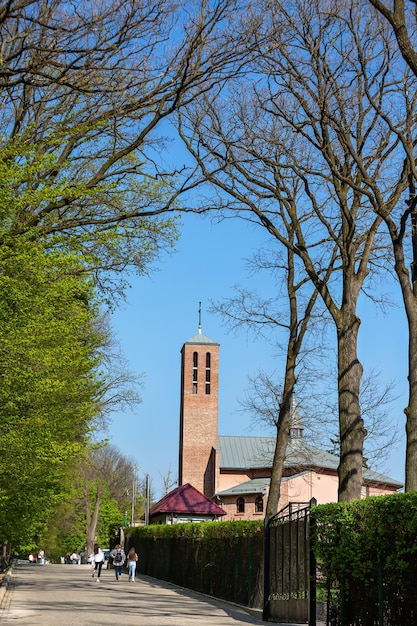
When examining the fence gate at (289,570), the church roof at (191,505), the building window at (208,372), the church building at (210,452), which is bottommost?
the fence gate at (289,570)

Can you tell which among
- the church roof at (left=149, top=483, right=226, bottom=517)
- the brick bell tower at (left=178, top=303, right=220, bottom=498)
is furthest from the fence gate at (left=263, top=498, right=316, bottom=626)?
the brick bell tower at (left=178, top=303, right=220, bottom=498)

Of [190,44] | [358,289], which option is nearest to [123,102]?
[190,44]

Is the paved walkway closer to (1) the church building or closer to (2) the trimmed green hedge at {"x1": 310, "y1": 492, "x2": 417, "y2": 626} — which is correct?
(2) the trimmed green hedge at {"x1": 310, "y1": 492, "x2": 417, "y2": 626}

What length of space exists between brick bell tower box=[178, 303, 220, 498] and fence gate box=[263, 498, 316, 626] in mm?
64247

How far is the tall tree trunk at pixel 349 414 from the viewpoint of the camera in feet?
57.9

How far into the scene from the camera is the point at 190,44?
15.7 metres

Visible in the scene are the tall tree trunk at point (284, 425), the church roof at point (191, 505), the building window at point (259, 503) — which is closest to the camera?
the tall tree trunk at point (284, 425)

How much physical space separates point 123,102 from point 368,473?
6404cm

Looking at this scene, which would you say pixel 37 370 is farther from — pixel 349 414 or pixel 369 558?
pixel 369 558

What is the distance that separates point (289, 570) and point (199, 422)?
221 ft

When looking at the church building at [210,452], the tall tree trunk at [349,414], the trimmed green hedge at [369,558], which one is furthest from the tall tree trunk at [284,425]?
the church building at [210,452]

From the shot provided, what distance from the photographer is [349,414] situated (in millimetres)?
18172

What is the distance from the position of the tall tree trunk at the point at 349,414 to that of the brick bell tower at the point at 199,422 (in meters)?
63.6

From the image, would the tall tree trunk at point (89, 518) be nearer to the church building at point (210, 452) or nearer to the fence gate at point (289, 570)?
the church building at point (210, 452)
